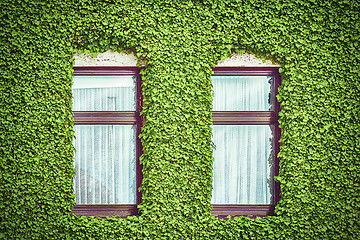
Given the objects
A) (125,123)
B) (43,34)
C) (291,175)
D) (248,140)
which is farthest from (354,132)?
(43,34)

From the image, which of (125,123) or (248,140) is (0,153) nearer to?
(125,123)

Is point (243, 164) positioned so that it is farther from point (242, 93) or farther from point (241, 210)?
point (242, 93)

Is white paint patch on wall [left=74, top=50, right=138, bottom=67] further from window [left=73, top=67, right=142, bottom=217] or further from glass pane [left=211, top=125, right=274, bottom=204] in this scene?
glass pane [left=211, top=125, right=274, bottom=204]

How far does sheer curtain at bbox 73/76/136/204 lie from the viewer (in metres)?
4.81

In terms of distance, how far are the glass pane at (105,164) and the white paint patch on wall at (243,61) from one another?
63.9 inches

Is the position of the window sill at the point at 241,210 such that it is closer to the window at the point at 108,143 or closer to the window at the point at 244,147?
the window at the point at 244,147

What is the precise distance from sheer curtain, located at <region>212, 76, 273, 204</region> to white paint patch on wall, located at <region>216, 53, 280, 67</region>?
0.23 metres

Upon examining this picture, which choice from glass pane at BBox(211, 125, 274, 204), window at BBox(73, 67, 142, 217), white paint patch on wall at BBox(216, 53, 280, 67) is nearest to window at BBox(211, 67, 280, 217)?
glass pane at BBox(211, 125, 274, 204)

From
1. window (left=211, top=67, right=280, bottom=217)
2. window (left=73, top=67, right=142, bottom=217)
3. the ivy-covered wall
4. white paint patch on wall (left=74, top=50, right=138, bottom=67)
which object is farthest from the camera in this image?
window (left=211, top=67, right=280, bottom=217)

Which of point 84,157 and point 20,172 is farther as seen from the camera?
point 84,157

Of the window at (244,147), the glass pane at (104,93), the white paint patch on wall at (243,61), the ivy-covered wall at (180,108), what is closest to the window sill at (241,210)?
the window at (244,147)

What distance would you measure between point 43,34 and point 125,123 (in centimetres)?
162

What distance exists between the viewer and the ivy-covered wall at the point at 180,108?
4488mm

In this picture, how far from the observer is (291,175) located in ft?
15.2
